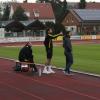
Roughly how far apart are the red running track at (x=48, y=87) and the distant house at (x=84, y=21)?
65.0 meters

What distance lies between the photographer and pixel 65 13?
324 ft

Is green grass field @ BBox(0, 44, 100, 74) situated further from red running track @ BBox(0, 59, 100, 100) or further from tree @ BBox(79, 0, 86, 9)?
tree @ BBox(79, 0, 86, 9)

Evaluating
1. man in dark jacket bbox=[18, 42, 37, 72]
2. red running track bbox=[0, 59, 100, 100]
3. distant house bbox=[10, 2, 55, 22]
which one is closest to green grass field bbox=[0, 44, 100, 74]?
red running track bbox=[0, 59, 100, 100]

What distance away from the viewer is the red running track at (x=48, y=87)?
13.2 m

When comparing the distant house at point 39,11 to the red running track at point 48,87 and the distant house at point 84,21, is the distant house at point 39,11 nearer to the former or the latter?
the distant house at point 84,21

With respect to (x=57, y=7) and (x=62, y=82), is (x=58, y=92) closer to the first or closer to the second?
(x=62, y=82)

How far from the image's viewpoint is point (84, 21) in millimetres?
86875

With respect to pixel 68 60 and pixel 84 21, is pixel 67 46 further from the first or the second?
pixel 84 21

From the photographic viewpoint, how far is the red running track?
1317cm

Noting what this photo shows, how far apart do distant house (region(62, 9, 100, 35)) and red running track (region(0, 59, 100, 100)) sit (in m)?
65.0

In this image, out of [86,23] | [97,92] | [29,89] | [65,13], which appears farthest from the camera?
[65,13]

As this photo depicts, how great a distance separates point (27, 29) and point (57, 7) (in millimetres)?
46487

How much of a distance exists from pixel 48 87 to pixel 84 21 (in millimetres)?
72368

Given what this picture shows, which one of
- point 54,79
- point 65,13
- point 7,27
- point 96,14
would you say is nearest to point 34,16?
point 65,13
